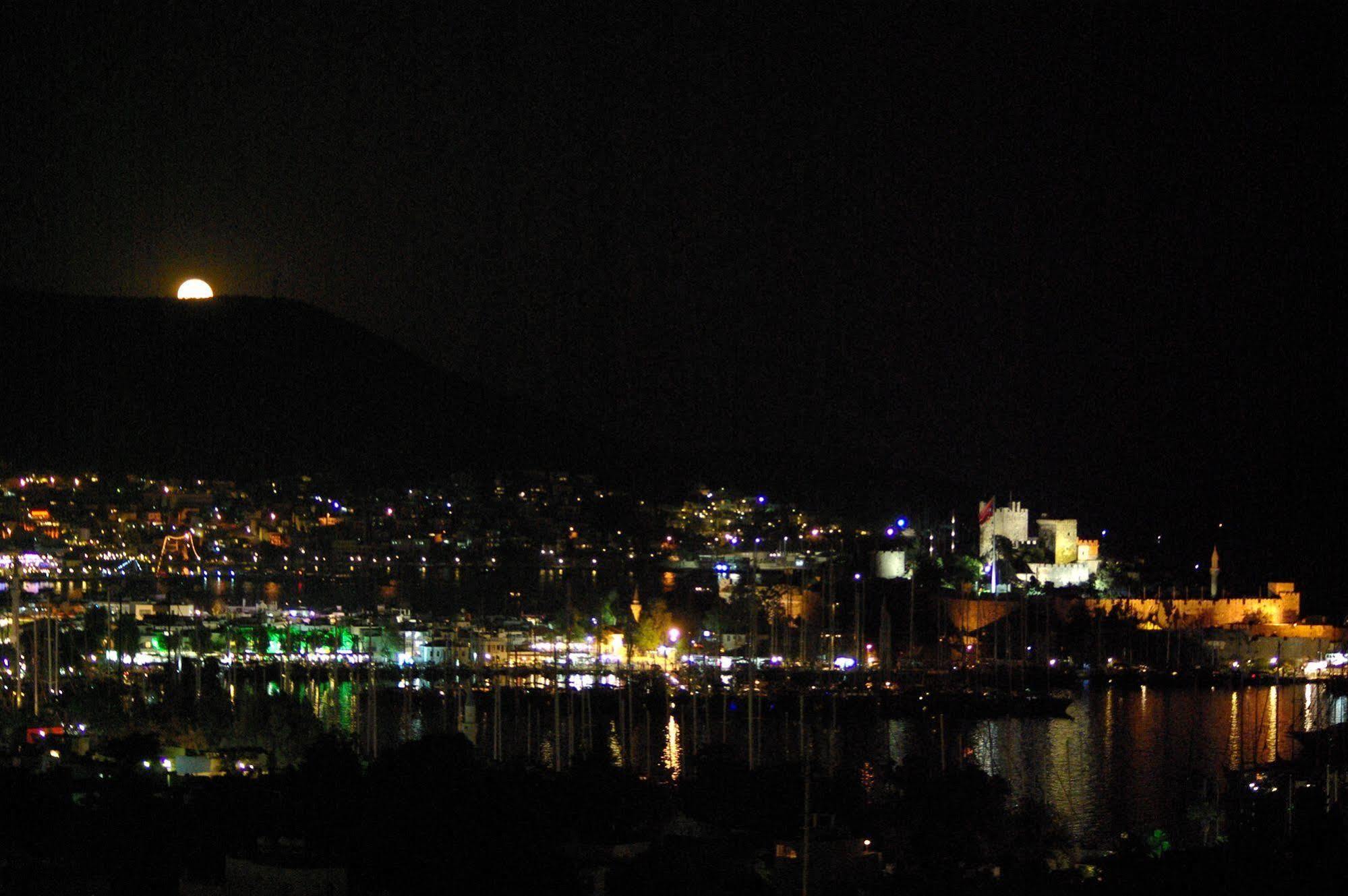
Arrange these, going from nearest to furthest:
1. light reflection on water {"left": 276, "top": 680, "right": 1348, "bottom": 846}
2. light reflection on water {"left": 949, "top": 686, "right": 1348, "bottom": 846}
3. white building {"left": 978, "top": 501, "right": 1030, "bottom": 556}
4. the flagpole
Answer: light reflection on water {"left": 949, "top": 686, "right": 1348, "bottom": 846}, light reflection on water {"left": 276, "top": 680, "right": 1348, "bottom": 846}, the flagpole, white building {"left": 978, "top": 501, "right": 1030, "bottom": 556}

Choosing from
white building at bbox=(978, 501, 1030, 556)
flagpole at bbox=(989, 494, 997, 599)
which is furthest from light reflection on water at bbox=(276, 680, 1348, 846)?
white building at bbox=(978, 501, 1030, 556)

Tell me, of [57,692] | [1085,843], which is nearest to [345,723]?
[57,692]

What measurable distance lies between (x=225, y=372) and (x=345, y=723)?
99.6ft

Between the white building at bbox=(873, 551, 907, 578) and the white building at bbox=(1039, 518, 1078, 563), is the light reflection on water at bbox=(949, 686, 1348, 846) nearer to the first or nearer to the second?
the white building at bbox=(873, 551, 907, 578)

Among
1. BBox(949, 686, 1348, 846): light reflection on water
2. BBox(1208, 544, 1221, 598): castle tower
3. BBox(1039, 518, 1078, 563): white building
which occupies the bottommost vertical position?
BBox(949, 686, 1348, 846): light reflection on water

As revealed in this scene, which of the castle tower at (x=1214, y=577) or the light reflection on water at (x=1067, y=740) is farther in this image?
the castle tower at (x=1214, y=577)

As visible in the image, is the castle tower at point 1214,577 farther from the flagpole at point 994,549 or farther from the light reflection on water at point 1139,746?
the light reflection on water at point 1139,746

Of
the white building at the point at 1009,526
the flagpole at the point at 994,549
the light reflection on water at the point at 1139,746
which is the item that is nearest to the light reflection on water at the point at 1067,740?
the light reflection on water at the point at 1139,746

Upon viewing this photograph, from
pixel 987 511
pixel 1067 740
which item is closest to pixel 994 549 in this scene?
pixel 987 511

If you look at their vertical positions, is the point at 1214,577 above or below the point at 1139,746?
above

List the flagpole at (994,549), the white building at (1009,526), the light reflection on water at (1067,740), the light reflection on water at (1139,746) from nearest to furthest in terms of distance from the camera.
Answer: the light reflection on water at (1139,746), the light reflection on water at (1067,740), the flagpole at (994,549), the white building at (1009,526)

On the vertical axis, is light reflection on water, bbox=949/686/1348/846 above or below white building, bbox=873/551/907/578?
below

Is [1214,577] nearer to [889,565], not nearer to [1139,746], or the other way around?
[889,565]

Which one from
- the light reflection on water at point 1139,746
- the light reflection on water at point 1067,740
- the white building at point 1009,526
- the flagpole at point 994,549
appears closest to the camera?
the light reflection on water at point 1139,746
